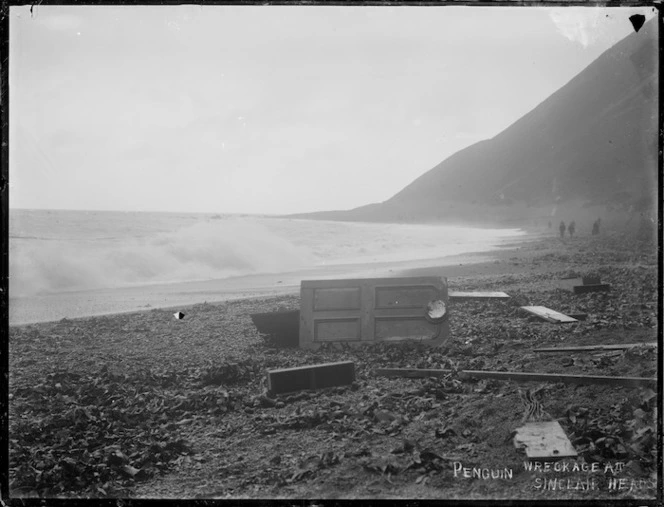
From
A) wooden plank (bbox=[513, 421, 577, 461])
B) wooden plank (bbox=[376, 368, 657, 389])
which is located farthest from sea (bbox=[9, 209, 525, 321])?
wooden plank (bbox=[513, 421, 577, 461])

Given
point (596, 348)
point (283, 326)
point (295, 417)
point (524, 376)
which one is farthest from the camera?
point (283, 326)

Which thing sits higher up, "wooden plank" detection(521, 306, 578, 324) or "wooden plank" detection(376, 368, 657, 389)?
"wooden plank" detection(521, 306, 578, 324)

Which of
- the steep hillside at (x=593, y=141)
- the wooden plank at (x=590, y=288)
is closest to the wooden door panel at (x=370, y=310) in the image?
the steep hillside at (x=593, y=141)

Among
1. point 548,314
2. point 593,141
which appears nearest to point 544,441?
point 548,314

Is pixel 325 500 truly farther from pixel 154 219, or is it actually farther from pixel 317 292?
pixel 154 219

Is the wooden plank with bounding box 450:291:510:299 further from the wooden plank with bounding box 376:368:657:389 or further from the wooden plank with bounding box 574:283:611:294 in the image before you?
the wooden plank with bounding box 376:368:657:389

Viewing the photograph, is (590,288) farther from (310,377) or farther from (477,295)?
(310,377)

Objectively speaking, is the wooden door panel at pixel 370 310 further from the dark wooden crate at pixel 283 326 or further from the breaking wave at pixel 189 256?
the breaking wave at pixel 189 256
